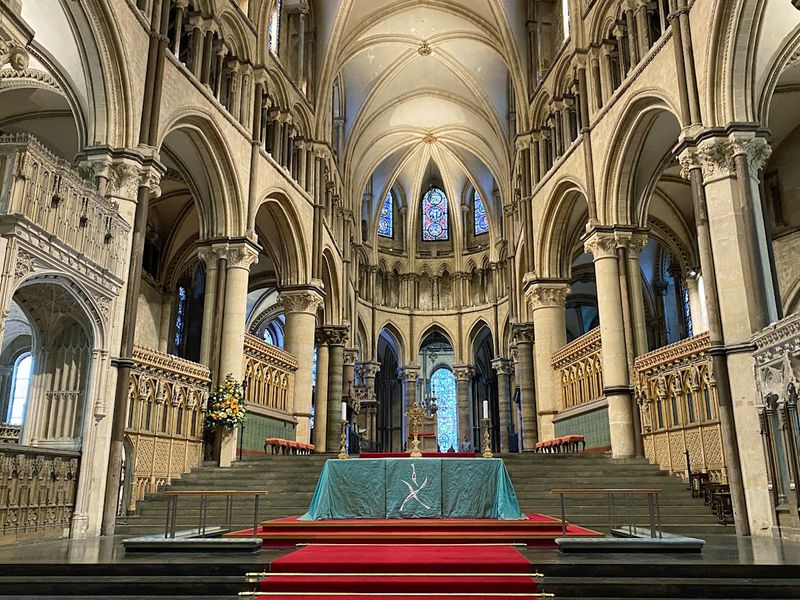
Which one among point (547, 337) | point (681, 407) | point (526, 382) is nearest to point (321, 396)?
point (526, 382)

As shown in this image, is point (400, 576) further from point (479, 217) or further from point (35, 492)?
point (479, 217)

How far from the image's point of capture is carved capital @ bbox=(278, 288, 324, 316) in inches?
881

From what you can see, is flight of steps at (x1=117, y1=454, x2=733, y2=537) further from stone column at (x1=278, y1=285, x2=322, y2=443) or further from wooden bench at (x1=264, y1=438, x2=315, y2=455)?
stone column at (x1=278, y1=285, x2=322, y2=443)

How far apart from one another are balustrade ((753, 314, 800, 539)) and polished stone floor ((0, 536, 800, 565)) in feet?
4.01

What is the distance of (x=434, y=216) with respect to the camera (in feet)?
129

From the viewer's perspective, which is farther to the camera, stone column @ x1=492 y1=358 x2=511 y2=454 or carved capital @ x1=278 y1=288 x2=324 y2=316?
stone column @ x1=492 y1=358 x2=511 y2=454

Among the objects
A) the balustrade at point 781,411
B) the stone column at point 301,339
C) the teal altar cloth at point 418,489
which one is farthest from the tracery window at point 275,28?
the balustrade at point 781,411

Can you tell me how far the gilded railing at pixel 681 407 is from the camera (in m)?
13.3

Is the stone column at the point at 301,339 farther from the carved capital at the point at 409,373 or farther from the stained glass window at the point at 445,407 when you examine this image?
the stained glass window at the point at 445,407

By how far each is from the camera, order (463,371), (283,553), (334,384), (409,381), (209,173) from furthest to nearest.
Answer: (409,381)
(463,371)
(334,384)
(209,173)
(283,553)

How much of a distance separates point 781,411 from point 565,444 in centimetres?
1018

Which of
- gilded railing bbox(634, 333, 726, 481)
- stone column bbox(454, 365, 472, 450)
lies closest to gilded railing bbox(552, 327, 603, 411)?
gilded railing bbox(634, 333, 726, 481)

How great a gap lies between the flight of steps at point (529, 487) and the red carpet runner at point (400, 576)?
4918 millimetres

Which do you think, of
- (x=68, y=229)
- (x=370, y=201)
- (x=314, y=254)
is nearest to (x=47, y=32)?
(x=68, y=229)
